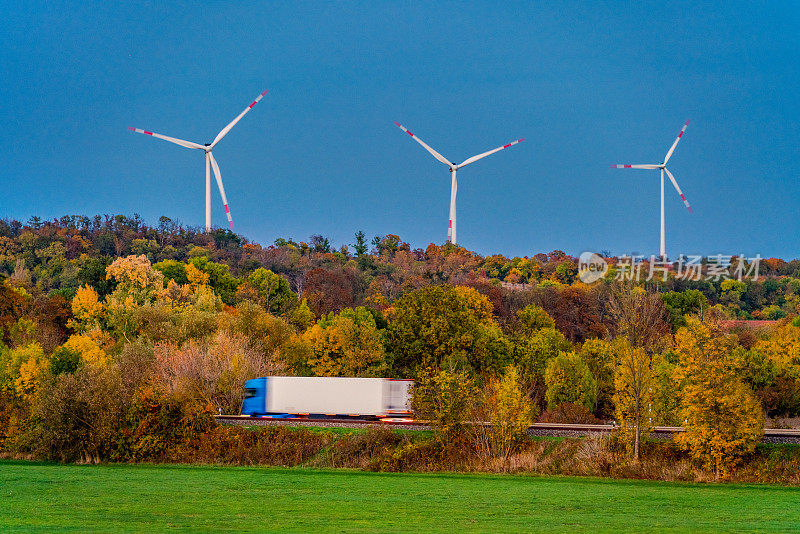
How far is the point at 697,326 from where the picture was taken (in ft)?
173

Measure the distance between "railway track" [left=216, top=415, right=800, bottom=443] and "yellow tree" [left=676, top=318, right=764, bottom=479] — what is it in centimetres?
271

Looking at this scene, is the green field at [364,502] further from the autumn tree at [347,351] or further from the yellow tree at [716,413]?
the autumn tree at [347,351]

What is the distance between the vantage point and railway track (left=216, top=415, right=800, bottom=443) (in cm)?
5034

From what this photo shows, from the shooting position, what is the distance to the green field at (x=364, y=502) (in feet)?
96.7

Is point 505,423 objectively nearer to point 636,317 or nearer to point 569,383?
point 636,317

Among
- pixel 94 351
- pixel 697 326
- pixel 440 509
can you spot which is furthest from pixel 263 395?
pixel 440 509

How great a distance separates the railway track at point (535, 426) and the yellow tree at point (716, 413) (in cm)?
271

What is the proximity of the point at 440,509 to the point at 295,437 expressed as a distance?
21.9 m

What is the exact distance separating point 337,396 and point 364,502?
1080 inches

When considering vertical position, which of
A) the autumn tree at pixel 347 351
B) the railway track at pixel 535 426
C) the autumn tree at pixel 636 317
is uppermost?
the autumn tree at pixel 636 317

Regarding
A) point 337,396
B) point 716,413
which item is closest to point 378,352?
point 337,396

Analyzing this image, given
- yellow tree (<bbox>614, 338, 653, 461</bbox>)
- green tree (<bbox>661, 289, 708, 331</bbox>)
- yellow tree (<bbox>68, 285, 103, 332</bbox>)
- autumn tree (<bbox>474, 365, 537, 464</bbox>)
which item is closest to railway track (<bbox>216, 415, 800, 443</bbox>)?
yellow tree (<bbox>614, 338, 653, 461</bbox>)

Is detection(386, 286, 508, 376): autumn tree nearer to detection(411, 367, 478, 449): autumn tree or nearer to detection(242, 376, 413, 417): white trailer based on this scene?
detection(242, 376, 413, 417): white trailer

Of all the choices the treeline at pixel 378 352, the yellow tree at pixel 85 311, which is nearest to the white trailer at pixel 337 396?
the treeline at pixel 378 352
